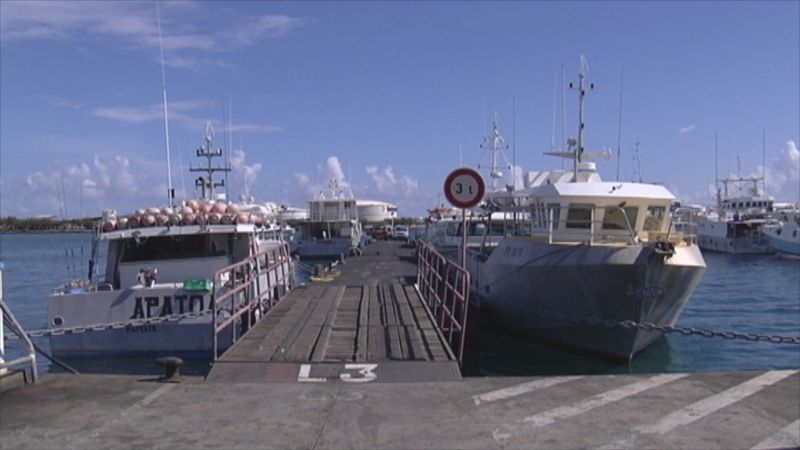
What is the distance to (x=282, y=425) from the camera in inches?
251

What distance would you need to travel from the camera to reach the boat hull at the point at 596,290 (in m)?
14.9

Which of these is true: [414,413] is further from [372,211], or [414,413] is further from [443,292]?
[372,211]

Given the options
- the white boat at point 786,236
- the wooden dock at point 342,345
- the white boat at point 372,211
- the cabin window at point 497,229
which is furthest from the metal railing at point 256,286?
the white boat at point 372,211

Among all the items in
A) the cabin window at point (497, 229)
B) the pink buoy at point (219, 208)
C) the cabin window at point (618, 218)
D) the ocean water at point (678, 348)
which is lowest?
the ocean water at point (678, 348)

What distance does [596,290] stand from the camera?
50.3 feet

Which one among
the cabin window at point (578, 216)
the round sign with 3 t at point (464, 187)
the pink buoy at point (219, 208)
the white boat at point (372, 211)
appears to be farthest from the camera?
the white boat at point (372, 211)

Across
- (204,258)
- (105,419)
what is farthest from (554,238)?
(105,419)

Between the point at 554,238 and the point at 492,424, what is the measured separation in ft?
39.7

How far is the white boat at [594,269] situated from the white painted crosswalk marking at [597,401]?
6230 millimetres

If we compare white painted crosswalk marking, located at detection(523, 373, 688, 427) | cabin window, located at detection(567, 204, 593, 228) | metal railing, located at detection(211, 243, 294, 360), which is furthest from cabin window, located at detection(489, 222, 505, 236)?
white painted crosswalk marking, located at detection(523, 373, 688, 427)

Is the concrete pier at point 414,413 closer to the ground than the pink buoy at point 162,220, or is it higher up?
closer to the ground

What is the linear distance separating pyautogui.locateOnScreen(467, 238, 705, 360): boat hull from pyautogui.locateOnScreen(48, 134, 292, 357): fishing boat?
6.19 metres

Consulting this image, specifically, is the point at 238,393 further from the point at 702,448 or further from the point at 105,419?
the point at 702,448

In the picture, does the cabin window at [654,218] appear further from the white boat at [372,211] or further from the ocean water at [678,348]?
the white boat at [372,211]
